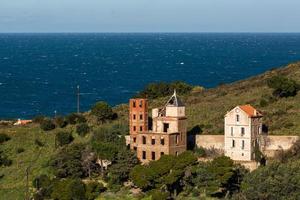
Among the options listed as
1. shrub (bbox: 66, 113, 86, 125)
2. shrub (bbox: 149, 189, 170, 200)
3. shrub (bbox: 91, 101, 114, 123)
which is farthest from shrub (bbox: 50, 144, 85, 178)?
shrub (bbox: 66, 113, 86, 125)

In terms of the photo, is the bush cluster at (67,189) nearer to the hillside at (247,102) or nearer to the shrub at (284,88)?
the hillside at (247,102)

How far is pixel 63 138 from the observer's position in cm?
7969

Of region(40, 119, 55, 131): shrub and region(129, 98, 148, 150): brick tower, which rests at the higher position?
region(129, 98, 148, 150): brick tower

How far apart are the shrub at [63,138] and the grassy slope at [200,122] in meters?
0.77

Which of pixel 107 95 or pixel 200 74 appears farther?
pixel 200 74

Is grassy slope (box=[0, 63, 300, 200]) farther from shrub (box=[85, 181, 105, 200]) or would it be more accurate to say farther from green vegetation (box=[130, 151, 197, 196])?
green vegetation (box=[130, 151, 197, 196])

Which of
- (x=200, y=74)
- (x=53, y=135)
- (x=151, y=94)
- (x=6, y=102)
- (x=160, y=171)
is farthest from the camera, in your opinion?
(x=200, y=74)

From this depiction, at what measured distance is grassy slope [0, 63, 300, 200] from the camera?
2896 inches

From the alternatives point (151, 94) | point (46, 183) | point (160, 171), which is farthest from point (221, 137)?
point (151, 94)

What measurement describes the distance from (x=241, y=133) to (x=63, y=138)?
1969cm

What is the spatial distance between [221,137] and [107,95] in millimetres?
79579

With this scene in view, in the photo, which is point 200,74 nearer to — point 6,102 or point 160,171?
point 6,102

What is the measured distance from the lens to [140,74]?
7672 inches

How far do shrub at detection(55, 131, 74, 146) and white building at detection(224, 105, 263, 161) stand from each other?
58.1ft
